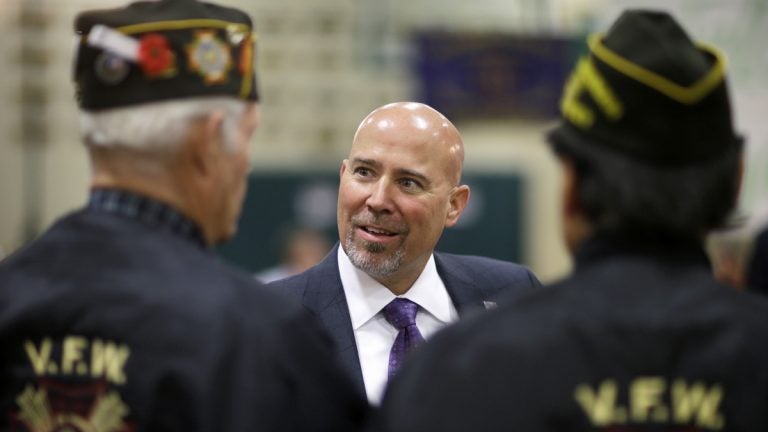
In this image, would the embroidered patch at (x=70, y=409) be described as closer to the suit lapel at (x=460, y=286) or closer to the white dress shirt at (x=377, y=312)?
the white dress shirt at (x=377, y=312)

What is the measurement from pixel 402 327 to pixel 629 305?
5.17 feet

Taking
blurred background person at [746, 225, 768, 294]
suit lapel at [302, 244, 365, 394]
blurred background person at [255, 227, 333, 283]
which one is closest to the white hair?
suit lapel at [302, 244, 365, 394]

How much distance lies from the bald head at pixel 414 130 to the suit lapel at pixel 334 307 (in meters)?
0.41

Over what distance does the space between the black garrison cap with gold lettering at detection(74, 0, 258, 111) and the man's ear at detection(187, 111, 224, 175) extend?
52mm

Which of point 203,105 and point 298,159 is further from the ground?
point 203,105

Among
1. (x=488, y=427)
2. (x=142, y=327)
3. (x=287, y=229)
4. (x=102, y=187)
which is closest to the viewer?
(x=488, y=427)

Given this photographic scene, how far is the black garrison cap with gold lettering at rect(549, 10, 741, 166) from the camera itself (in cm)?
203

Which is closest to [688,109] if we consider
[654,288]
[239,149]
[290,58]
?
[654,288]

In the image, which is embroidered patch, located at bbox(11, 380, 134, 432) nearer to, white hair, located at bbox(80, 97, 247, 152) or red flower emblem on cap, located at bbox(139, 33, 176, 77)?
white hair, located at bbox(80, 97, 247, 152)

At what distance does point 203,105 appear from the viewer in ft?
7.20

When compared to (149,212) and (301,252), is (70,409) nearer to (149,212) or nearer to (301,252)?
(149,212)

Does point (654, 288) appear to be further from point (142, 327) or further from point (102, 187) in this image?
point (102, 187)

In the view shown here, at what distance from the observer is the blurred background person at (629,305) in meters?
1.95

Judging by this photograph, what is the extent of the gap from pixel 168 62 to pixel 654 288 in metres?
0.98
